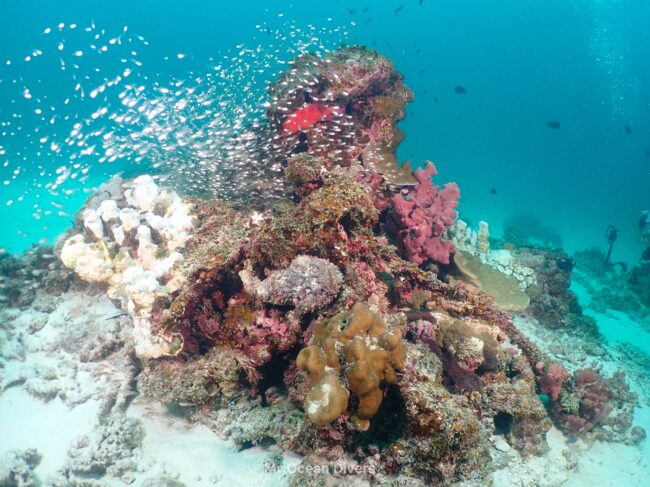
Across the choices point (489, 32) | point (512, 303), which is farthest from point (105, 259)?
point (489, 32)

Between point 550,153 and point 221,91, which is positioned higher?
point 550,153

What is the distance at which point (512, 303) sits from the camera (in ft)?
24.2

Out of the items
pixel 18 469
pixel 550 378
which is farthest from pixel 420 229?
pixel 18 469

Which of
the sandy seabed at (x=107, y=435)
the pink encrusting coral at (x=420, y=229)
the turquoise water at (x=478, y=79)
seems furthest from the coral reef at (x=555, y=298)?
the turquoise water at (x=478, y=79)

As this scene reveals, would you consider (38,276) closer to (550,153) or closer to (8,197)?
(8,197)

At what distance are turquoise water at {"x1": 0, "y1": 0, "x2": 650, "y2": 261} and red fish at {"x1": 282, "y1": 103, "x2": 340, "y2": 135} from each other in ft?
98.1

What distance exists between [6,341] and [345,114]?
952cm

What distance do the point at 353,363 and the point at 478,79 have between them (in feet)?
593

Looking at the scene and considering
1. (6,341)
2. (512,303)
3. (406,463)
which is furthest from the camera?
(512,303)

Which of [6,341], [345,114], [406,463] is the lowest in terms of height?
[6,341]

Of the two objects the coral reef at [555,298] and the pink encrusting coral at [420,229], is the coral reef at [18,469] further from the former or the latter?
the coral reef at [555,298]

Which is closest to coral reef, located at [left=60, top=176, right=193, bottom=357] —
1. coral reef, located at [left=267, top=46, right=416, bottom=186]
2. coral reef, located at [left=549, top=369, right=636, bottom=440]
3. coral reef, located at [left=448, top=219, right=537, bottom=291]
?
coral reef, located at [left=267, top=46, right=416, bottom=186]

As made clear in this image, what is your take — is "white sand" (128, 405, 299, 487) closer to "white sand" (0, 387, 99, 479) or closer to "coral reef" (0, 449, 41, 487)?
"white sand" (0, 387, 99, 479)

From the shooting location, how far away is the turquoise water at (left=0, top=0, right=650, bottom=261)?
49.6 m
